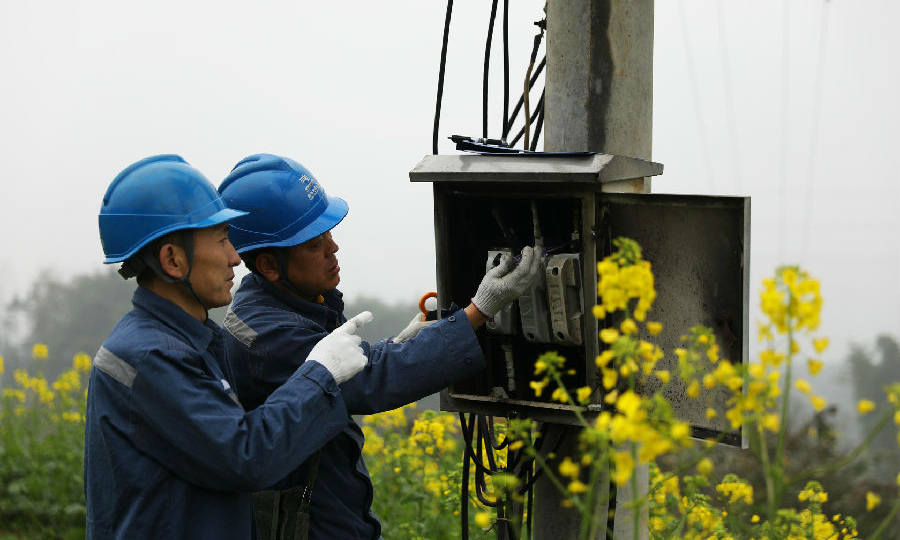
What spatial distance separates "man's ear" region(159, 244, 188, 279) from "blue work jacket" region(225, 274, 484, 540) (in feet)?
1.14

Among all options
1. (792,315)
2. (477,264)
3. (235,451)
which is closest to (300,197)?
(477,264)

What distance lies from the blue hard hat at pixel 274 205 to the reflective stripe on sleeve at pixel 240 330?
19 centimetres

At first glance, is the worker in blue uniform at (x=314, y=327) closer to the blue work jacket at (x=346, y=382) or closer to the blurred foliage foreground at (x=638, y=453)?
the blue work jacket at (x=346, y=382)

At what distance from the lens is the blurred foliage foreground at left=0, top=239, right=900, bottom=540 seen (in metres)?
1.28

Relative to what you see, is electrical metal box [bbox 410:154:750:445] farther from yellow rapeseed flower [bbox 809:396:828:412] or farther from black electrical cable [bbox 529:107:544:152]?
yellow rapeseed flower [bbox 809:396:828:412]

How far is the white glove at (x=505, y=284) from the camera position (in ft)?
7.75

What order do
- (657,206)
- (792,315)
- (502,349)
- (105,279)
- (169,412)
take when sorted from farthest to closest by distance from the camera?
(105,279)
(502,349)
(657,206)
(169,412)
(792,315)

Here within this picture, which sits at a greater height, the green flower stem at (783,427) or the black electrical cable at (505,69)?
the black electrical cable at (505,69)

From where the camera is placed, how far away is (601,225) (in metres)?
2.36

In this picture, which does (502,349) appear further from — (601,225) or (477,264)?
(601,225)

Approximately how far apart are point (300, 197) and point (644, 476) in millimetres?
1201

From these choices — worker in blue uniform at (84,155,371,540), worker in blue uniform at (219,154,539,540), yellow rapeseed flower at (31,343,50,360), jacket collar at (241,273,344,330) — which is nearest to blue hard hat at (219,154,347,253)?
worker in blue uniform at (219,154,539,540)

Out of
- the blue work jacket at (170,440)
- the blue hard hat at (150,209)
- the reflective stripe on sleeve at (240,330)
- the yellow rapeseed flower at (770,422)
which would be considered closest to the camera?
the yellow rapeseed flower at (770,422)

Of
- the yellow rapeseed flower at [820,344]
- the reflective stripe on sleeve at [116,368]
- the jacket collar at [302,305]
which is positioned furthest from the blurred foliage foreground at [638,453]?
the reflective stripe on sleeve at [116,368]
